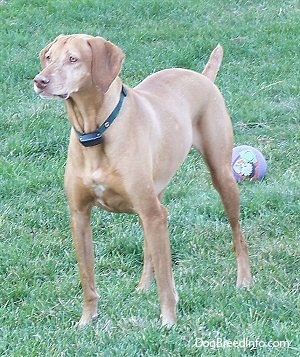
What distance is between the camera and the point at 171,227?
18.7 feet

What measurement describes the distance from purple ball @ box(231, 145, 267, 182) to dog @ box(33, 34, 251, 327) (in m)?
1.62

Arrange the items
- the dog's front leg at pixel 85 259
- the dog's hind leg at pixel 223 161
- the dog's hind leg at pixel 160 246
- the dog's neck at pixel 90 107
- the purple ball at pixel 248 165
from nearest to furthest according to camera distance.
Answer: the dog's neck at pixel 90 107, the dog's hind leg at pixel 160 246, the dog's front leg at pixel 85 259, the dog's hind leg at pixel 223 161, the purple ball at pixel 248 165

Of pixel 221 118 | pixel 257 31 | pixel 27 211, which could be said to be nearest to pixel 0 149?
pixel 27 211

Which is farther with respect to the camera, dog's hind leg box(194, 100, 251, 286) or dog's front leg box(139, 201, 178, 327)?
dog's hind leg box(194, 100, 251, 286)

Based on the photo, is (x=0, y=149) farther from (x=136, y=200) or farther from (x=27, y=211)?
(x=136, y=200)

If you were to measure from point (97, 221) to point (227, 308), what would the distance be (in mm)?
1501

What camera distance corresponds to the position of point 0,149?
7082mm

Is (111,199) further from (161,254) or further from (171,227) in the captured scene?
(171,227)

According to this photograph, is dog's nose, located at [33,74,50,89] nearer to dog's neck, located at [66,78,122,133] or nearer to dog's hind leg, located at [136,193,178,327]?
dog's neck, located at [66,78,122,133]

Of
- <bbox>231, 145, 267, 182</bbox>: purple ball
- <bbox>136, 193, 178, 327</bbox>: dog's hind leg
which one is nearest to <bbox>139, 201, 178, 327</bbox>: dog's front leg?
<bbox>136, 193, 178, 327</bbox>: dog's hind leg

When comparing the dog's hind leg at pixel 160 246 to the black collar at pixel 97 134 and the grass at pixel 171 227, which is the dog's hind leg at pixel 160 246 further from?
the black collar at pixel 97 134

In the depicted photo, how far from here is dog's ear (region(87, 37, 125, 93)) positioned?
416 centimetres

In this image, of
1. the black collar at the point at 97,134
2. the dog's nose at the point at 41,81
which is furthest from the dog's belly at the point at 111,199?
the dog's nose at the point at 41,81

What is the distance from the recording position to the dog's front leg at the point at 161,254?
14.3 ft
